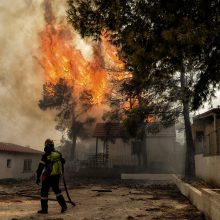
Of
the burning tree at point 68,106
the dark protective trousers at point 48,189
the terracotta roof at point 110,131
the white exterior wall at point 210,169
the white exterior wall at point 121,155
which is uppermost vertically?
the burning tree at point 68,106

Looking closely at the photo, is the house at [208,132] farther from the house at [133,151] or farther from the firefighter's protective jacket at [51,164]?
the house at [133,151]

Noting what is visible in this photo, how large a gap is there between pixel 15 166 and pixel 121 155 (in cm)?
1329

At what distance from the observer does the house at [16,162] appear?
1054 inches

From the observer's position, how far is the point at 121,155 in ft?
124

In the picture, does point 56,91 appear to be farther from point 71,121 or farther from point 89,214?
point 89,214

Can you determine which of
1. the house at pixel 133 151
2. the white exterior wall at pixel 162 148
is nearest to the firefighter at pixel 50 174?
the house at pixel 133 151

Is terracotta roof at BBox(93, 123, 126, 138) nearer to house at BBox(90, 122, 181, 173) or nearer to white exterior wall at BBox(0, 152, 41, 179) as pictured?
house at BBox(90, 122, 181, 173)

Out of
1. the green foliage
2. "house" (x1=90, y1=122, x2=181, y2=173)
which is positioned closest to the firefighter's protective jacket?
the green foliage

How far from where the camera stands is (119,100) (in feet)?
105

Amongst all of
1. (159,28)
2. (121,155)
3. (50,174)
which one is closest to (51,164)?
(50,174)

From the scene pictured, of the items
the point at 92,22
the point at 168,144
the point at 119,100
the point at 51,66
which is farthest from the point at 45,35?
the point at 92,22

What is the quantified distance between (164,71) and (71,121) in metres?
37.5

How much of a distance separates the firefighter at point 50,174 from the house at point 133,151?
2370cm

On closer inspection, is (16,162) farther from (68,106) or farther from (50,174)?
(50,174)
